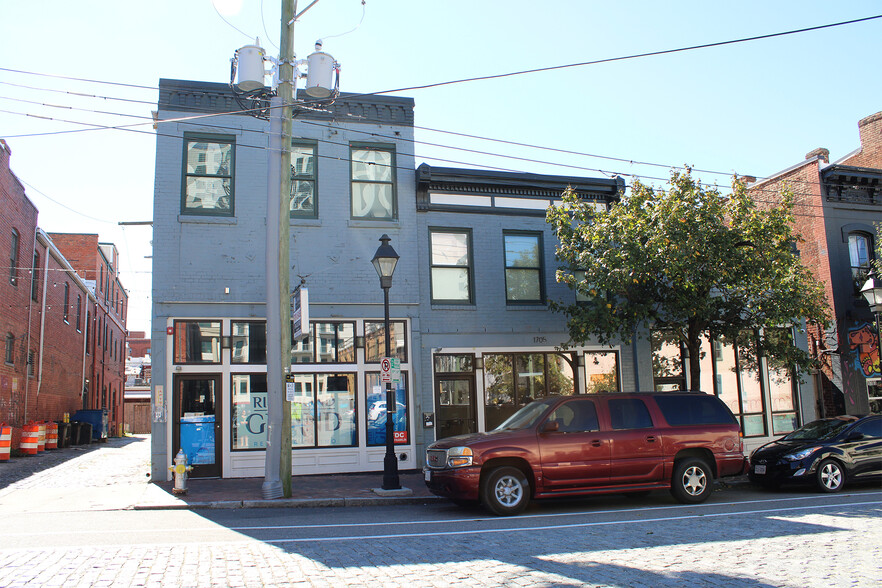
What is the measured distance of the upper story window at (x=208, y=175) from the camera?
50.2ft

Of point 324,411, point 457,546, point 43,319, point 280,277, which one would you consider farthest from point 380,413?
point 43,319

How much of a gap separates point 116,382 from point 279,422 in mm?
37144

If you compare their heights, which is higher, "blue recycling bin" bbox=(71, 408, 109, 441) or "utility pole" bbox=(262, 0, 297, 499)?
"utility pole" bbox=(262, 0, 297, 499)

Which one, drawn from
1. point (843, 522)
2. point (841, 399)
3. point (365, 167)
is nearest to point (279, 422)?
point (365, 167)

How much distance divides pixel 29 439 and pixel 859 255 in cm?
2585

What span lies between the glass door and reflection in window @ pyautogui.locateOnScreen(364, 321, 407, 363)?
11.2 ft

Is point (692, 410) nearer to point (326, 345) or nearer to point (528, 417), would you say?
point (528, 417)

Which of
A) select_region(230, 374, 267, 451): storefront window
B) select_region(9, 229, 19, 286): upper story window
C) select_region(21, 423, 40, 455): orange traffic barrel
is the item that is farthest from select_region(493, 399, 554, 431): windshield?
select_region(9, 229, 19, 286): upper story window

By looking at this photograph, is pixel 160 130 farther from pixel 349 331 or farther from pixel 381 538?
pixel 381 538

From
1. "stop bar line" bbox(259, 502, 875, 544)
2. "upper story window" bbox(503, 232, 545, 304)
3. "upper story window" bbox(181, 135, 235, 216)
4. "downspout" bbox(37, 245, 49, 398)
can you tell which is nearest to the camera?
"stop bar line" bbox(259, 502, 875, 544)

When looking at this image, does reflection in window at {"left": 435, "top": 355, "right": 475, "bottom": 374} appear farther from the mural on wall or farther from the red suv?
Result: the mural on wall

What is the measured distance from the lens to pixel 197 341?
14.8 meters

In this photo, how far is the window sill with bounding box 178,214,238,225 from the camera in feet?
49.2

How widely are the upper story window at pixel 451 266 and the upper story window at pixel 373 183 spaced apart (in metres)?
1.35
